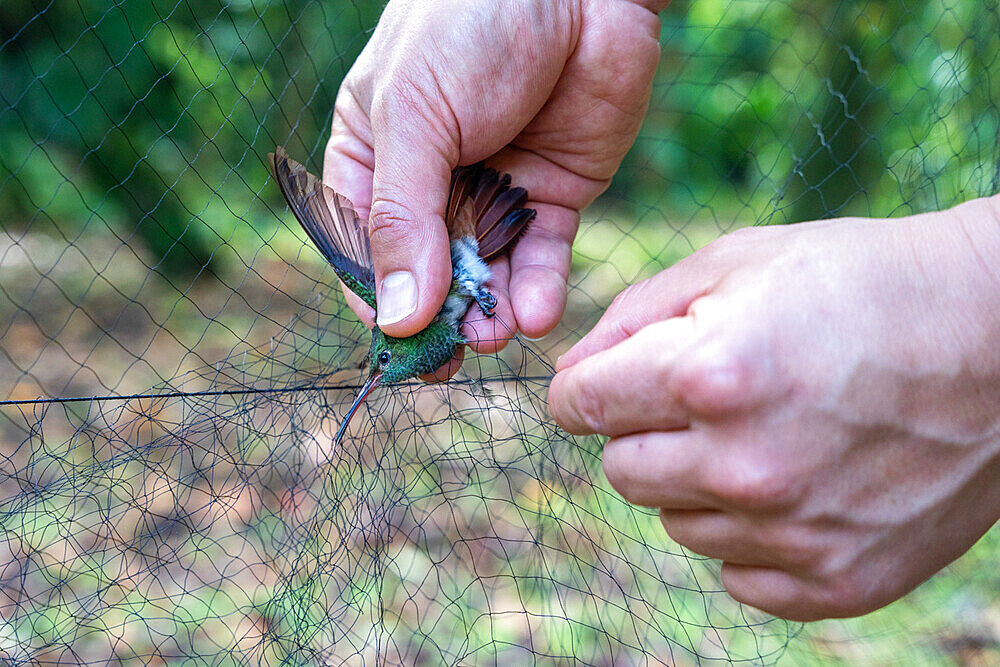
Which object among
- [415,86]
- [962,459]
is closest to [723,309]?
[962,459]

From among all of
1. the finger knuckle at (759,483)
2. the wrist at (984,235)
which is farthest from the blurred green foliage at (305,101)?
the finger knuckle at (759,483)

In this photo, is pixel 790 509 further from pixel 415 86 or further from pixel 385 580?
pixel 385 580

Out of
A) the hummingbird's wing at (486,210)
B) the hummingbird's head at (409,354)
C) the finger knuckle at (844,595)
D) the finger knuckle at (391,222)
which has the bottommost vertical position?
the finger knuckle at (844,595)

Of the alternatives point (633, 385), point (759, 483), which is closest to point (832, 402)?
point (759, 483)

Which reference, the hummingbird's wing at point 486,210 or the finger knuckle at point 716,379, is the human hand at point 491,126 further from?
the finger knuckle at point 716,379

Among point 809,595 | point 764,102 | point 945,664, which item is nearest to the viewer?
point 809,595
